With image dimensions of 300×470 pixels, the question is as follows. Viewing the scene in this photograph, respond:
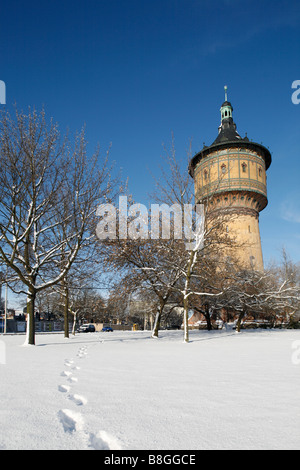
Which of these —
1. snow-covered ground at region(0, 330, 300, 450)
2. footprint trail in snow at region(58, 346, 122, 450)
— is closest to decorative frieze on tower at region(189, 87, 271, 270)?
snow-covered ground at region(0, 330, 300, 450)

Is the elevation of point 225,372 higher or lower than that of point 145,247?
→ lower

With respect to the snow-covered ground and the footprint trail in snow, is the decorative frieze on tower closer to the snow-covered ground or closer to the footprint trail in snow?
the snow-covered ground

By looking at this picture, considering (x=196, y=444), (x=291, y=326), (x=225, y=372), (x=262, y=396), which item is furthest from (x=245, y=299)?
(x=196, y=444)

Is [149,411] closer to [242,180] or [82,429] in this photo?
[82,429]

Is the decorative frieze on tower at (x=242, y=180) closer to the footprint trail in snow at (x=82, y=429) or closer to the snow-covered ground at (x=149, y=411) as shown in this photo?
the snow-covered ground at (x=149, y=411)

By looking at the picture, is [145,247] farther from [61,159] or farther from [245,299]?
[245,299]

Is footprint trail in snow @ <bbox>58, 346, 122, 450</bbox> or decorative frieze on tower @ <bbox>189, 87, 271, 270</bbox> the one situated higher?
decorative frieze on tower @ <bbox>189, 87, 271, 270</bbox>

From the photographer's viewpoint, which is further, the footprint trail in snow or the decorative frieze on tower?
the decorative frieze on tower

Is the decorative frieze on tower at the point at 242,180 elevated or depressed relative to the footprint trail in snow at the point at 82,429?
elevated

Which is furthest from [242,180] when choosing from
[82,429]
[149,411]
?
[82,429]

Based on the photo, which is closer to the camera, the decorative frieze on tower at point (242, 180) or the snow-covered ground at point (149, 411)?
the snow-covered ground at point (149, 411)

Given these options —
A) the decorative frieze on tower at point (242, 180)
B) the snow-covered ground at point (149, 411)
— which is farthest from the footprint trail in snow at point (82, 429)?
the decorative frieze on tower at point (242, 180)
